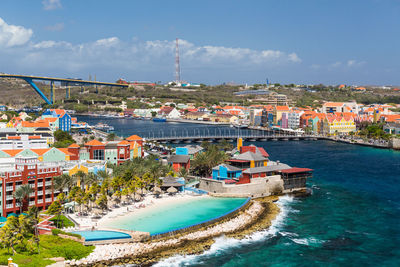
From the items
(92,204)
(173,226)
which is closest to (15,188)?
(92,204)

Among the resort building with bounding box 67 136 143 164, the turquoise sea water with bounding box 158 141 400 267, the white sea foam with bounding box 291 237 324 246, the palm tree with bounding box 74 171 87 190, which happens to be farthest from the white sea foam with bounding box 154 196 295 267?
the resort building with bounding box 67 136 143 164

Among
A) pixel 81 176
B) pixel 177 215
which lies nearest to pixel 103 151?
pixel 81 176

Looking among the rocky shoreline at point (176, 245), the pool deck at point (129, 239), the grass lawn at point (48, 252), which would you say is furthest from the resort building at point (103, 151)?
the grass lawn at point (48, 252)

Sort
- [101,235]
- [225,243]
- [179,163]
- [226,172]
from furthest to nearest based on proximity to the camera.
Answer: [179,163], [226,172], [225,243], [101,235]

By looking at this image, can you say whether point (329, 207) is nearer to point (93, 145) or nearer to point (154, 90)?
point (93, 145)

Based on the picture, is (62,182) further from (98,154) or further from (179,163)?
(179,163)

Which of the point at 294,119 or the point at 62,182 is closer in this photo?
the point at 62,182

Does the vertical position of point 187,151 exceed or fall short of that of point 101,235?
it exceeds it
